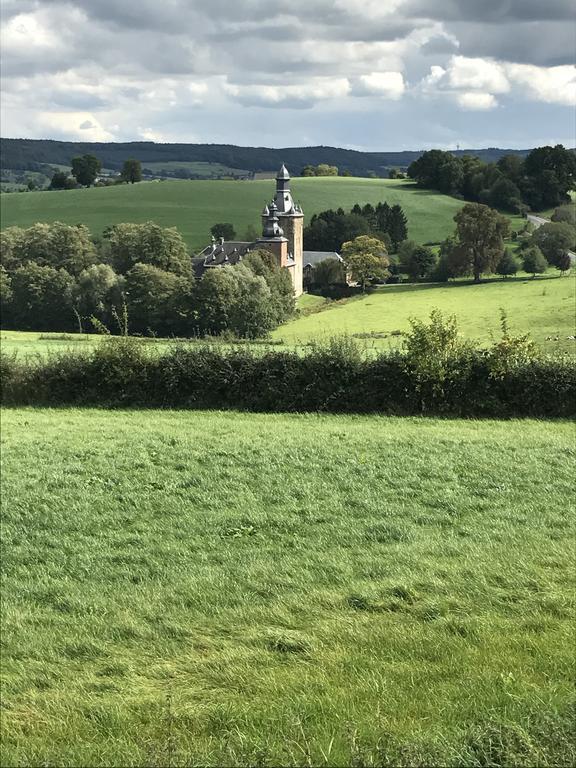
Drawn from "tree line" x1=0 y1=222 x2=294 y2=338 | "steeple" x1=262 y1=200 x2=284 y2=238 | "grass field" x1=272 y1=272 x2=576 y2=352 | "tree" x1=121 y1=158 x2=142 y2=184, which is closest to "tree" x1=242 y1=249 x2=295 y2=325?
"tree line" x1=0 y1=222 x2=294 y2=338

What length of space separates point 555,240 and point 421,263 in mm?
22653

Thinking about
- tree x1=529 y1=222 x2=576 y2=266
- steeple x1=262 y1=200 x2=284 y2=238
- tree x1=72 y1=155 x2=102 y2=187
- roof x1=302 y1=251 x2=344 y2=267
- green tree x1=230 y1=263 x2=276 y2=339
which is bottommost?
green tree x1=230 y1=263 x2=276 y2=339

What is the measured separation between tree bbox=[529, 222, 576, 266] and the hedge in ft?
77.3

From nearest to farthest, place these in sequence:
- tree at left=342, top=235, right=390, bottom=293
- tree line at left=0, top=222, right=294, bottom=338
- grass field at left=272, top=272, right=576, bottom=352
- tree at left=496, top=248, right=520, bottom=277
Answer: grass field at left=272, top=272, right=576, bottom=352, tree at left=496, top=248, right=520, bottom=277, tree line at left=0, top=222, right=294, bottom=338, tree at left=342, top=235, right=390, bottom=293

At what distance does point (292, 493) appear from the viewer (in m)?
14.7

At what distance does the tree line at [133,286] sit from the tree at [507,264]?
58.9 ft

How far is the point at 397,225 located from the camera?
316ft

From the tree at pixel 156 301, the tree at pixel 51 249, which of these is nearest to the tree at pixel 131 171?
the tree at pixel 51 249

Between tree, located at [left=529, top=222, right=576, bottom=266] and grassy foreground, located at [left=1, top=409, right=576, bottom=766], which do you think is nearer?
grassy foreground, located at [left=1, top=409, right=576, bottom=766]

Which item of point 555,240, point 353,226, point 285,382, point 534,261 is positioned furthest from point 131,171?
point 285,382

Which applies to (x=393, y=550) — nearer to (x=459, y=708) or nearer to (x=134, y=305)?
(x=459, y=708)

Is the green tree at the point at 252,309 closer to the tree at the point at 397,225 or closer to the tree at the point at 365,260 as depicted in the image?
the tree at the point at 365,260

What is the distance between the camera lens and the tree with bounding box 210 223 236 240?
106 metres

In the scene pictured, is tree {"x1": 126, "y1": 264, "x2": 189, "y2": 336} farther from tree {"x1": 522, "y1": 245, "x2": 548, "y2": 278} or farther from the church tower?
tree {"x1": 522, "y1": 245, "x2": 548, "y2": 278}
